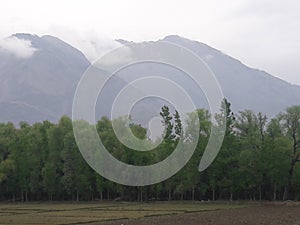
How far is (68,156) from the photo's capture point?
66.2 meters

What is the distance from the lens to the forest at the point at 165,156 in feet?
195

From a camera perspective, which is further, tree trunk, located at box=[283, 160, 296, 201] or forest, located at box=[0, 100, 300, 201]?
forest, located at box=[0, 100, 300, 201]

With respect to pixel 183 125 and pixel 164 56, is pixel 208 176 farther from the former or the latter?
pixel 164 56

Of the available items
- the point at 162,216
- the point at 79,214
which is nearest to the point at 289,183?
the point at 162,216

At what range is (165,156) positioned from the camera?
64.1m

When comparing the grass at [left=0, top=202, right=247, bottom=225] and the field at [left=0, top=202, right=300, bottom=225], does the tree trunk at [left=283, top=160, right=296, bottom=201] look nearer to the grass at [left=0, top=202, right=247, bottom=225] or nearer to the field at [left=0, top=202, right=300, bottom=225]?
the grass at [left=0, top=202, right=247, bottom=225]

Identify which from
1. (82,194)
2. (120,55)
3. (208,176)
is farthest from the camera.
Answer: (82,194)

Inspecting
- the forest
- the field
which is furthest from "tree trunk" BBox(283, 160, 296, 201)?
the field

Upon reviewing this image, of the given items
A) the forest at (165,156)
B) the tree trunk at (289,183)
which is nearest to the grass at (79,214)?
the forest at (165,156)

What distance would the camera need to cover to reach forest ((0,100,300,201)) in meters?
59.5

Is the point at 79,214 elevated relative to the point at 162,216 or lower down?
lower down

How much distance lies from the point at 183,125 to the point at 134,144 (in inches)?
259

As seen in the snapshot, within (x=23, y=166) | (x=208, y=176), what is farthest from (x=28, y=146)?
(x=208, y=176)

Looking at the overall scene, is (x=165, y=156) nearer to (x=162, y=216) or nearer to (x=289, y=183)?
(x=289, y=183)
